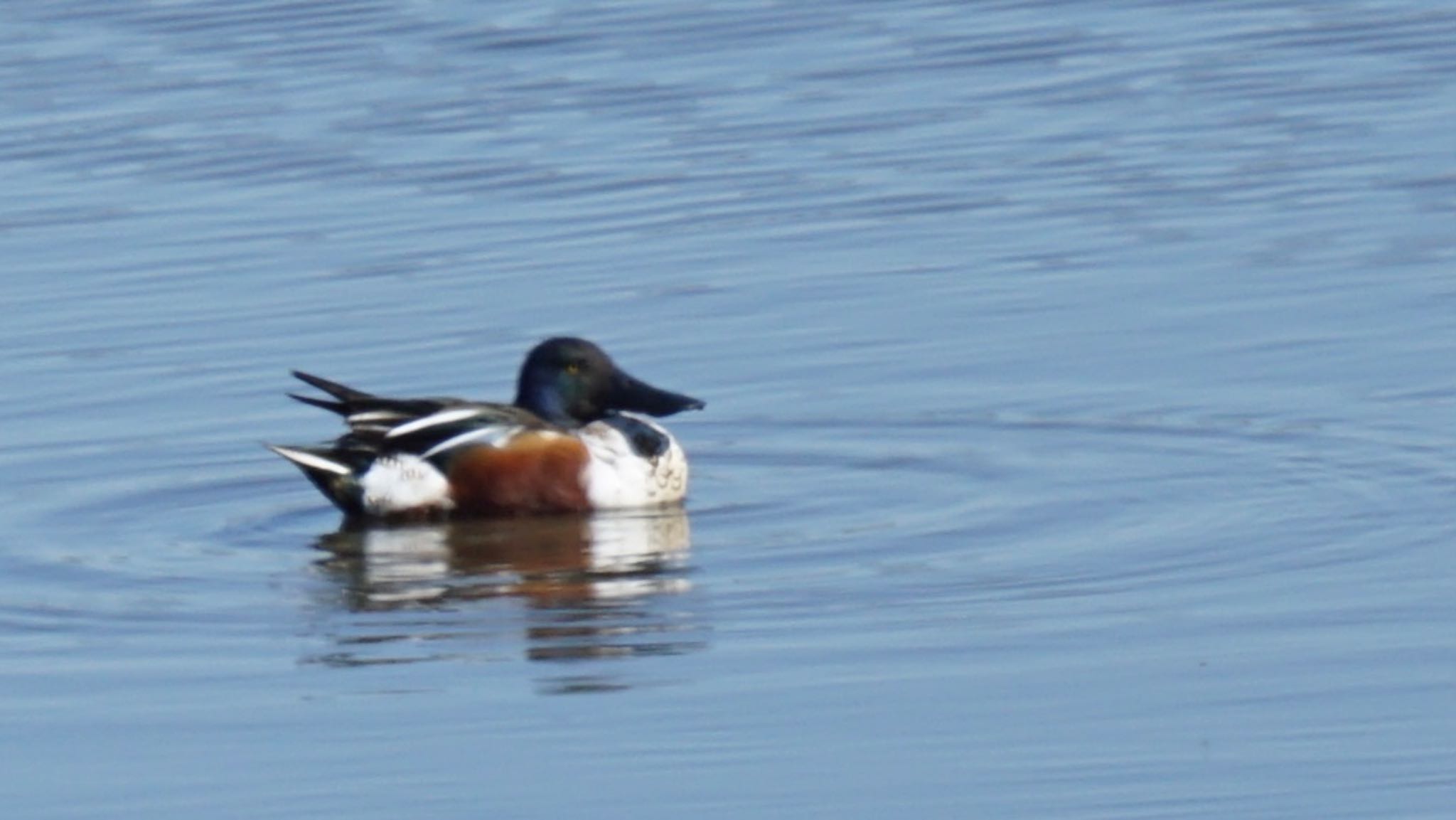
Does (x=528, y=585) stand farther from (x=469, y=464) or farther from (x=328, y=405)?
(x=328, y=405)

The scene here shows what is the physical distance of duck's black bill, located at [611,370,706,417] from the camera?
11.2 metres

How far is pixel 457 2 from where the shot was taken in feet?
69.8

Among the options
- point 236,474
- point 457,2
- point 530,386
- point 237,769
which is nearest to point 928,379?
point 530,386

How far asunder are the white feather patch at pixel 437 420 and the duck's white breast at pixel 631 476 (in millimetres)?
382

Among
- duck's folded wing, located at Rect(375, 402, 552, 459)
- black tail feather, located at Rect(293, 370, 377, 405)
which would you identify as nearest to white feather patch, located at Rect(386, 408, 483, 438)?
duck's folded wing, located at Rect(375, 402, 552, 459)

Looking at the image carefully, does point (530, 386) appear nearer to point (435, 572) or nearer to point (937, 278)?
point (435, 572)

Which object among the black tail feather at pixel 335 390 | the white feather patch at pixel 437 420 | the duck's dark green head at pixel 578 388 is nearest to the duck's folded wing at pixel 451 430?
the white feather patch at pixel 437 420

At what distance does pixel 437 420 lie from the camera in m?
10.9

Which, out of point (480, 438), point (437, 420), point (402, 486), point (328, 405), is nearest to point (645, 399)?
point (480, 438)

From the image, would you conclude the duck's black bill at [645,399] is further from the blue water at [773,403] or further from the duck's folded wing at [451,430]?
the duck's folded wing at [451,430]

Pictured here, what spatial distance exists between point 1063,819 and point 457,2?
15.1m

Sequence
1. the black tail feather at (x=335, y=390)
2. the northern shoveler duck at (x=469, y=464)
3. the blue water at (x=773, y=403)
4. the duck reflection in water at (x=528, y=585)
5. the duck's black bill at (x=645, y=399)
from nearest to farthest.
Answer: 1. the blue water at (x=773, y=403)
2. the duck reflection in water at (x=528, y=585)
3. the black tail feather at (x=335, y=390)
4. the northern shoveler duck at (x=469, y=464)
5. the duck's black bill at (x=645, y=399)

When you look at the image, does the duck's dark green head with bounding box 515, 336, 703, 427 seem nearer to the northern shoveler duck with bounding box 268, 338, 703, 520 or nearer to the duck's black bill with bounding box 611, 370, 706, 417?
the duck's black bill with bounding box 611, 370, 706, 417

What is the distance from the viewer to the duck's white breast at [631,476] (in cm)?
1087
